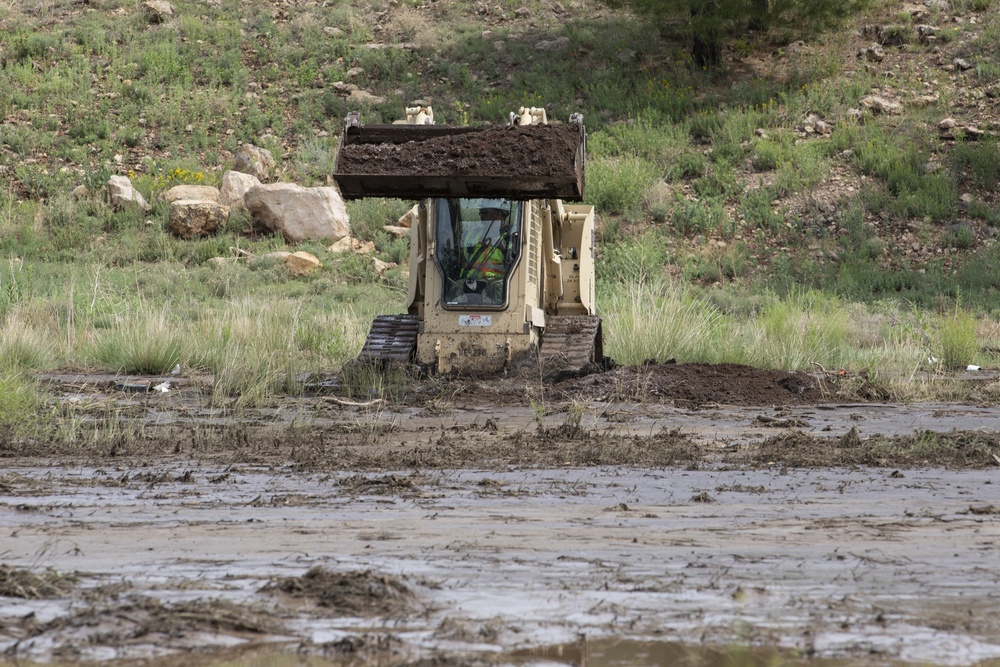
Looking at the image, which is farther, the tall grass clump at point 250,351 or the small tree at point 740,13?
the small tree at point 740,13

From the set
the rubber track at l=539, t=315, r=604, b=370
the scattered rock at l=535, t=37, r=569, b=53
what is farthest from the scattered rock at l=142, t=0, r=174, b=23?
the rubber track at l=539, t=315, r=604, b=370

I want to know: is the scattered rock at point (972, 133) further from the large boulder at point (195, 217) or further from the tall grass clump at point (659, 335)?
the large boulder at point (195, 217)

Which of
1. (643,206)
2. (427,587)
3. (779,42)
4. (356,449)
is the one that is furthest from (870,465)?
(779,42)

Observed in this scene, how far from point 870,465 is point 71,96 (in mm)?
28395

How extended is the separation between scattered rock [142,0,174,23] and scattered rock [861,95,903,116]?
65.1 ft

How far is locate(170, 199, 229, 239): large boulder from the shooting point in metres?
27.1

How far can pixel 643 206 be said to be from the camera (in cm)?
2838

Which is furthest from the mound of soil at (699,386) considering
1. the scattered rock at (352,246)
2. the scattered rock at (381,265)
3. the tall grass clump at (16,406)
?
the scattered rock at (352,246)

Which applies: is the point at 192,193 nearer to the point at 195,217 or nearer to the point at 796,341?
→ the point at 195,217

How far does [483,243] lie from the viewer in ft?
44.1

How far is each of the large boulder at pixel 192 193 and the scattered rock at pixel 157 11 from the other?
9.14 meters

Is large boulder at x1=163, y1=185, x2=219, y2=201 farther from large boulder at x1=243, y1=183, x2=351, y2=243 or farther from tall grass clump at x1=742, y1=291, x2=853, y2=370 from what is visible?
tall grass clump at x1=742, y1=291, x2=853, y2=370

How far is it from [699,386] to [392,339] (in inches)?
137

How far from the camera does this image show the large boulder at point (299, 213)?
27109 millimetres
